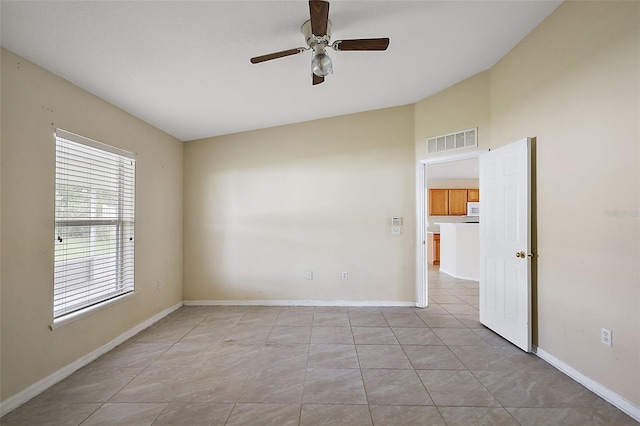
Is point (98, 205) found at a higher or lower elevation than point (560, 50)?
lower

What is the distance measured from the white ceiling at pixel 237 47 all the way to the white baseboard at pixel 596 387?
2917 mm

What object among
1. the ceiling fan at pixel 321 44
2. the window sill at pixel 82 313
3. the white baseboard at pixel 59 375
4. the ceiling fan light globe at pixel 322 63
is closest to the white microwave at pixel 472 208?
the ceiling fan at pixel 321 44

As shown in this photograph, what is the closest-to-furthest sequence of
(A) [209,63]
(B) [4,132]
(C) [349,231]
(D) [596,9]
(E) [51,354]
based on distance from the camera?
(B) [4,132], (D) [596,9], (E) [51,354], (A) [209,63], (C) [349,231]

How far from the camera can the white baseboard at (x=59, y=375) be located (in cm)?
177

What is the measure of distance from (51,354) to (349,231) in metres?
3.20

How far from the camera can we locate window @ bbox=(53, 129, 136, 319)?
7.07ft

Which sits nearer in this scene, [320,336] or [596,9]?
[596,9]

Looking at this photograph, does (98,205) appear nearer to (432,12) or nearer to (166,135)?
(166,135)

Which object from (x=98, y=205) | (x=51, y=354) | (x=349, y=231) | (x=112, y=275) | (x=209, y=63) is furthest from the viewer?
(x=349, y=231)

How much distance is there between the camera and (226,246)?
3.90 m

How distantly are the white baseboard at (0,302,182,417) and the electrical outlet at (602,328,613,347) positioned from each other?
4132 mm

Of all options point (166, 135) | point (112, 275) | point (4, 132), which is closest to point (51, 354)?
point (112, 275)

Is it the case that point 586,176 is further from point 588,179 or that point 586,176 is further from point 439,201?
point 439,201

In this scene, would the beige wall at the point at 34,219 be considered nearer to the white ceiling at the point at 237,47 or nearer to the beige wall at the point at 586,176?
the white ceiling at the point at 237,47
